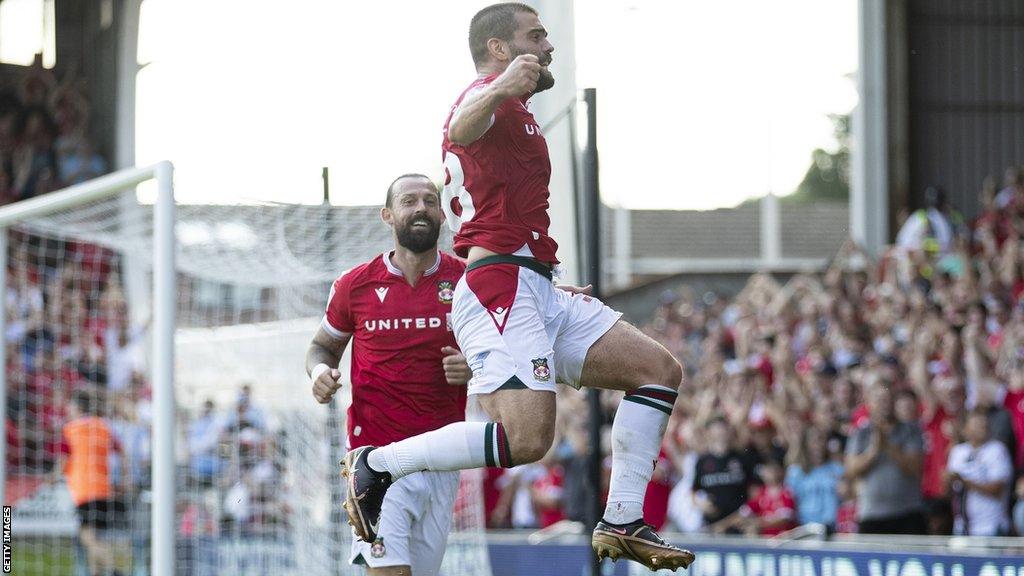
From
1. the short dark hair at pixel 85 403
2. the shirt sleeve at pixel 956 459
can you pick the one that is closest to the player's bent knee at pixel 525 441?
the shirt sleeve at pixel 956 459

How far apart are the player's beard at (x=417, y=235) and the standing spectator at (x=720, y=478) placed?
17.5ft

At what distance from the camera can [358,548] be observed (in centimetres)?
656

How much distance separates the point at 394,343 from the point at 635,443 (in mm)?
1384

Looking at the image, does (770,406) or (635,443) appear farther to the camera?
(770,406)

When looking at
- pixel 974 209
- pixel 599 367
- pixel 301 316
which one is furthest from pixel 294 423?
pixel 974 209

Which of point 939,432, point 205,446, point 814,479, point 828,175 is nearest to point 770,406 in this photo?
point 814,479

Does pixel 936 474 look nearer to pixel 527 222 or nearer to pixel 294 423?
pixel 294 423

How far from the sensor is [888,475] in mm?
10203

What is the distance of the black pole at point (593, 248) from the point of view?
8164mm

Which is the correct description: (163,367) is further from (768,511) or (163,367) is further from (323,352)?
(768,511)

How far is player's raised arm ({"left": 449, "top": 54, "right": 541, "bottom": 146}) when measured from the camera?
5117mm

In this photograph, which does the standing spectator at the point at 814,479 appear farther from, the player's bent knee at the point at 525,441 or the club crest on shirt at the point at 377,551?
the player's bent knee at the point at 525,441

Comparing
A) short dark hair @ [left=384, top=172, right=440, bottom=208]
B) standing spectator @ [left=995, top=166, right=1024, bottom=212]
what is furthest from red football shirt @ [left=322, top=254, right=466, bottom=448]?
standing spectator @ [left=995, top=166, right=1024, bottom=212]

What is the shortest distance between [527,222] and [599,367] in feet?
2.20
